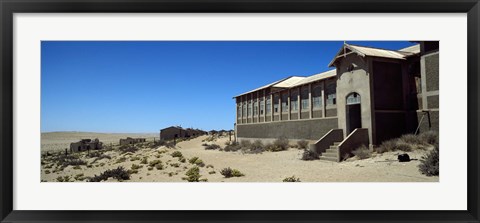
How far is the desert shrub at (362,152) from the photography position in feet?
43.8

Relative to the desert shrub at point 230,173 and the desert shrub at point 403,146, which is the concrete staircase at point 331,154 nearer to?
the desert shrub at point 403,146

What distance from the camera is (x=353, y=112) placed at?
51.1 ft

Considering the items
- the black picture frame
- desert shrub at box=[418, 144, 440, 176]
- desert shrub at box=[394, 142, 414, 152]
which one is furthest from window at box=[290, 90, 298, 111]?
the black picture frame

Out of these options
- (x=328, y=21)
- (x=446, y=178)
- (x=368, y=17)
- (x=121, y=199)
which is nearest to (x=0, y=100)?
(x=121, y=199)

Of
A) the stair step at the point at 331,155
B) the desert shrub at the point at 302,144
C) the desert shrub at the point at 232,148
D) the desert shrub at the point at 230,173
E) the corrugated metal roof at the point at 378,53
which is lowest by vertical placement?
the desert shrub at the point at 232,148

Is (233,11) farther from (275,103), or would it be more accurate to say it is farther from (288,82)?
(275,103)

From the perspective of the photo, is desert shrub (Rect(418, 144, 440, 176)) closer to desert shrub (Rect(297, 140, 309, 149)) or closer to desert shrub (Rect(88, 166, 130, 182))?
desert shrub (Rect(88, 166, 130, 182))

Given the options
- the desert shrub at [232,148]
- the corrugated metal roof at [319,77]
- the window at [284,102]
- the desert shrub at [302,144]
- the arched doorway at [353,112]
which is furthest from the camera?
the window at [284,102]

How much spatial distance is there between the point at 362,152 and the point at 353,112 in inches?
105

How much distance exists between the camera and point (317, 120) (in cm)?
1766

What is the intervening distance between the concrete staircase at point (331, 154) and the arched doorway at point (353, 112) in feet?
3.81

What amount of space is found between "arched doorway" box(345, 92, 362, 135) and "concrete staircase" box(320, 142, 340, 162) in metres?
1.16

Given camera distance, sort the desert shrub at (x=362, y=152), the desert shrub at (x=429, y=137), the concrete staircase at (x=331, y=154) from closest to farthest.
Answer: the desert shrub at (x=429, y=137), the desert shrub at (x=362, y=152), the concrete staircase at (x=331, y=154)

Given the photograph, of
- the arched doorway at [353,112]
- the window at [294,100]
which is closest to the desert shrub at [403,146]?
the arched doorway at [353,112]
